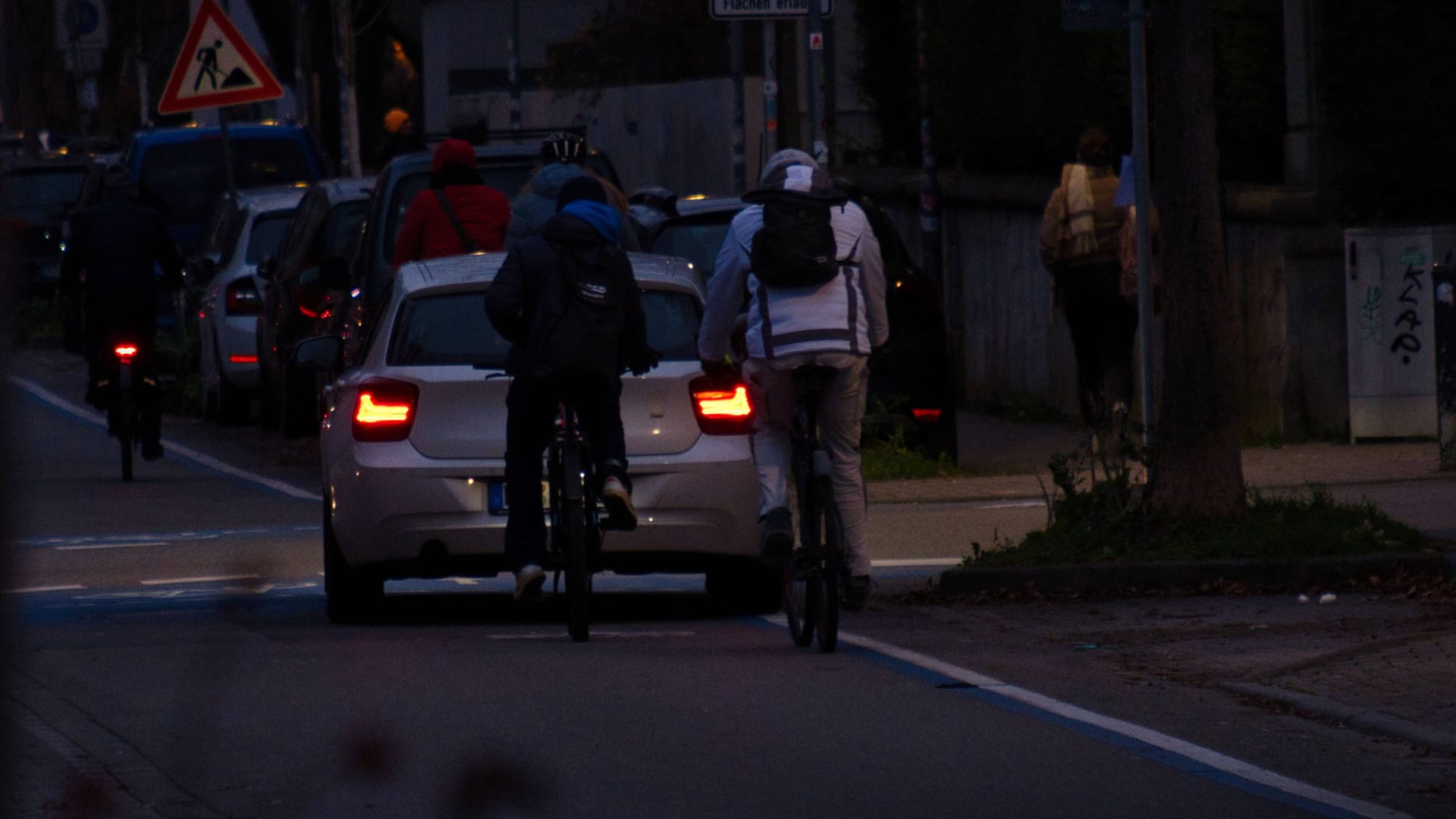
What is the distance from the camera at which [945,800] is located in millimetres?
6031

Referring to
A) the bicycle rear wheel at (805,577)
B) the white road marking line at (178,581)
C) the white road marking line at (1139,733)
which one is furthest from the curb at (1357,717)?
the white road marking line at (178,581)

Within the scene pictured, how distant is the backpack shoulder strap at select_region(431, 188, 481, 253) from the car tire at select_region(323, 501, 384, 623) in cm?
324

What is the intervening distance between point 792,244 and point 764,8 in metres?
5.94

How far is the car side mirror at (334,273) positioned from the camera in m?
13.6

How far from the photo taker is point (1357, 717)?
713cm

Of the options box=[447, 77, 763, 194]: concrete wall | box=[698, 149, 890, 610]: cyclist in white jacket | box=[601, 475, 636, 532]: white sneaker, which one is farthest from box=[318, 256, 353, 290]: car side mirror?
box=[447, 77, 763, 194]: concrete wall

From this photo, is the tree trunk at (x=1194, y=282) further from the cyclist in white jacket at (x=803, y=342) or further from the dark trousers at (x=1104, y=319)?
the dark trousers at (x=1104, y=319)

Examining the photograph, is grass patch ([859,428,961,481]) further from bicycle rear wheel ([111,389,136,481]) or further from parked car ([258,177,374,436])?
bicycle rear wheel ([111,389,136,481])

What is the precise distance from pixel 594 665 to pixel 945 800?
2.45 m

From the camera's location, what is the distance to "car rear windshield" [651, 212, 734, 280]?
14.4 metres

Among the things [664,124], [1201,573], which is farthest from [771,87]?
[664,124]

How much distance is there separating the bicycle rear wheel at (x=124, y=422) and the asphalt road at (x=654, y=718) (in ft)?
17.6

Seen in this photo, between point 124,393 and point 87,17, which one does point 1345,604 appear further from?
point 87,17

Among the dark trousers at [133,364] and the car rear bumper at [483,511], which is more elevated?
the dark trousers at [133,364]
